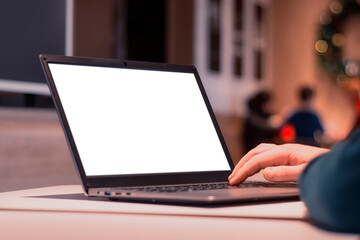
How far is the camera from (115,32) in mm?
4230

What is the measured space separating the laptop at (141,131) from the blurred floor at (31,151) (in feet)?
4.68

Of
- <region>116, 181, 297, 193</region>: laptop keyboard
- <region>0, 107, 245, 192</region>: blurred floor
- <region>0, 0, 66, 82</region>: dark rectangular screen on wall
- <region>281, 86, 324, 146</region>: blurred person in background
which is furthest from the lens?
<region>281, 86, 324, 146</region>: blurred person in background

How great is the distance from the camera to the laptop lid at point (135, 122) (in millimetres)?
949

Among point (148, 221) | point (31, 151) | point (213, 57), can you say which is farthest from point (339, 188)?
point (213, 57)

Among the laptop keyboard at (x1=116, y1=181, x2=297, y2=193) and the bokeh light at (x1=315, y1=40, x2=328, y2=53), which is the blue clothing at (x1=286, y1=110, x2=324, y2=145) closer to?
the bokeh light at (x1=315, y1=40, x2=328, y2=53)

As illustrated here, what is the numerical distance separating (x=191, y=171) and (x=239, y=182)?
9 centimetres

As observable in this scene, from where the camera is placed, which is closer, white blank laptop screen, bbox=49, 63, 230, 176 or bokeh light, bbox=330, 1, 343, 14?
white blank laptop screen, bbox=49, 63, 230, 176

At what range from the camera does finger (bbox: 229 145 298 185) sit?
0.99 m

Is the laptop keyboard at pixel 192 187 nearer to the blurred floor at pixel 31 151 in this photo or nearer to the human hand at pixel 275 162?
the human hand at pixel 275 162

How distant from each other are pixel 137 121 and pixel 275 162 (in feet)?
0.72

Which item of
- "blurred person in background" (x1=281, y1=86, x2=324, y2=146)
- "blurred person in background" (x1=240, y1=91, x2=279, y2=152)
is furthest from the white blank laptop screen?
"blurred person in background" (x1=281, y1=86, x2=324, y2=146)

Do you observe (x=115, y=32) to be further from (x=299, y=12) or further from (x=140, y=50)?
(x=299, y=12)

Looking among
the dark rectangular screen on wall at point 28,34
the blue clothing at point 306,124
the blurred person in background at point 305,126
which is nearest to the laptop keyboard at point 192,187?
the dark rectangular screen on wall at point 28,34

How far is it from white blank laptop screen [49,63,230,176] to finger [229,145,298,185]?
0.31 ft
